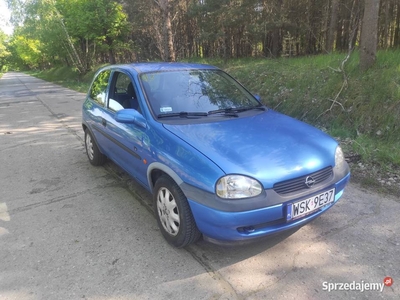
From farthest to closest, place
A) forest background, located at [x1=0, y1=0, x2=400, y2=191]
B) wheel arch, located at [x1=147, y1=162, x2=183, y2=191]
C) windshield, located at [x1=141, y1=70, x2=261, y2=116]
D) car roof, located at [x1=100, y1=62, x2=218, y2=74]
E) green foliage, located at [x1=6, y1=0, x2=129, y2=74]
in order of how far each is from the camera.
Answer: green foliage, located at [x1=6, y1=0, x2=129, y2=74]
forest background, located at [x1=0, y1=0, x2=400, y2=191]
car roof, located at [x1=100, y1=62, x2=218, y2=74]
windshield, located at [x1=141, y1=70, x2=261, y2=116]
wheel arch, located at [x1=147, y1=162, x2=183, y2=191]

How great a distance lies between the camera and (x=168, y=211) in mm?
2715

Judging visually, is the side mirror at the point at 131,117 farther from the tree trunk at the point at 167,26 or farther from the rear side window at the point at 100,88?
the tree trunk at the point at 167,26

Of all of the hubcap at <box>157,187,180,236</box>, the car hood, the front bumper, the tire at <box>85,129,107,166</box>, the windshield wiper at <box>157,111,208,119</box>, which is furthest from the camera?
the tire at <box>85,129,107,166</box>

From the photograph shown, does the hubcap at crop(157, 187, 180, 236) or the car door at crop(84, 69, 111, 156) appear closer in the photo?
the hubcap at crop(157, 187, 180, 236)

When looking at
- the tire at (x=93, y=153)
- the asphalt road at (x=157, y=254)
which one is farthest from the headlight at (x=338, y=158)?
the tire at (x=93, y=153)

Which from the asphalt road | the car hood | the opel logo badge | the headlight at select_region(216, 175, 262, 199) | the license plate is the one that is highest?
the car hood

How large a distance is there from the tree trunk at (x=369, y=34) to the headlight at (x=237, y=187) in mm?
5248

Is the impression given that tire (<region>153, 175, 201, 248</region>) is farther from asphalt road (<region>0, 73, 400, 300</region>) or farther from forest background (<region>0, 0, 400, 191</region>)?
forest background (<region>0, 0, 400, 191</region>)

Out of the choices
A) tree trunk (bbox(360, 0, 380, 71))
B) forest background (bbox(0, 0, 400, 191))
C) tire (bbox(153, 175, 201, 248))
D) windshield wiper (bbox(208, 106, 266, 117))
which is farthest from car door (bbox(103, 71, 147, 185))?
tree trunk (bbox(360, 0, 380, 71))

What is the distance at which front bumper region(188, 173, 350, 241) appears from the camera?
7.27ft

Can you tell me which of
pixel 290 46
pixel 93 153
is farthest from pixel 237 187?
pixel 290 46

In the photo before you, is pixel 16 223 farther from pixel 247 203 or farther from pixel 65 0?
pixel 65 0

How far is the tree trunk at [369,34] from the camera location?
579 centimetres

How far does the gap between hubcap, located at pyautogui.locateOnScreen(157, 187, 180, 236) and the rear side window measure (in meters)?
1.97
